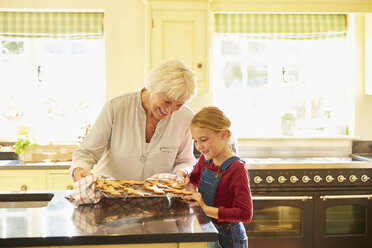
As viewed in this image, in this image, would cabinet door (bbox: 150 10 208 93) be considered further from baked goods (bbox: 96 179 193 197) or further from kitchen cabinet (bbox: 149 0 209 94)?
baked goods (bbox: 96 179 193 197)

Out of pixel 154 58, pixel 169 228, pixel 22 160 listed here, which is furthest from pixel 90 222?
pixel 22 160

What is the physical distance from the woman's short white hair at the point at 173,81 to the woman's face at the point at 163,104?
0.03 m

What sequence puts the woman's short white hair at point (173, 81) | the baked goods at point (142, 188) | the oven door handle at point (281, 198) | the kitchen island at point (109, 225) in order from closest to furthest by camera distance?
the kitchen island at point (109, 225) → the baked goods at point (142, 188) → the woman's short white hair at point (173, 81) → the oven door handle at point (281, 198)

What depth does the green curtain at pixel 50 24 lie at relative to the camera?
4664 millimetres

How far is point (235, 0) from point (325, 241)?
2.27m

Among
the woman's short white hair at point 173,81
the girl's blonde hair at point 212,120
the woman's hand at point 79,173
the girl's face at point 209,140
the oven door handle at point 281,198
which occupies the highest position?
the woman's short white hair at point 173,81

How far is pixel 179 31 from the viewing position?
13.3 ft

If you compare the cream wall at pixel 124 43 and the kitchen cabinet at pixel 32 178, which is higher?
the cream wall at pixel 124 43

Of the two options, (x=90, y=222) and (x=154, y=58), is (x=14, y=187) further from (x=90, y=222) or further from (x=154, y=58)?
(x=90, y=222)

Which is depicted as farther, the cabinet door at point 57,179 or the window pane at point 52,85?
the window pane at point 52,85

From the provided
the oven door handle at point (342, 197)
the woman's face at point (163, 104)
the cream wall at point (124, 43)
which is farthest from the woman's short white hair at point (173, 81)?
the cream wall at point (124, 43)

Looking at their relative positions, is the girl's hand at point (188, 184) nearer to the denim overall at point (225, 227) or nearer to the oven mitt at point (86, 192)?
the denim overall at point (225, 227)

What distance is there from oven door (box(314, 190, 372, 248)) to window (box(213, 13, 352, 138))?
1.10 meters

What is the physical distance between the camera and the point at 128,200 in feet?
6.85
